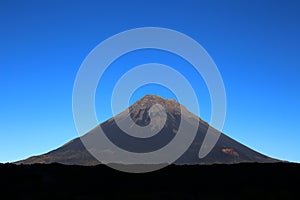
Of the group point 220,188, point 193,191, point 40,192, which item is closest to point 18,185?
point 40,192

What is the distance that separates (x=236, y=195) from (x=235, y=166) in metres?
10.4

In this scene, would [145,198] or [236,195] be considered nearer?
[145,198]

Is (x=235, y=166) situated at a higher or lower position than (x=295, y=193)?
higher

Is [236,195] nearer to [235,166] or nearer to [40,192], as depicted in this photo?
[235,166]

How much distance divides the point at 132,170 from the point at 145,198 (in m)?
12.9

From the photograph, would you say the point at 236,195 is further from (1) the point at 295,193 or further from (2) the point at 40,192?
(2) the point at 40,192

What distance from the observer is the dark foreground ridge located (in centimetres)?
3238

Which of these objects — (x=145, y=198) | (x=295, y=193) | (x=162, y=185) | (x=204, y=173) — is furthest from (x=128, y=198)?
(x=295, y=193)

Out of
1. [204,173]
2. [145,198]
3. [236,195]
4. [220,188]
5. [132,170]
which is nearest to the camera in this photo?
[145,198]

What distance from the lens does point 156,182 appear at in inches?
1481

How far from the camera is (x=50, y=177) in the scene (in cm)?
3744

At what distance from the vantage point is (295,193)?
33.0 metres

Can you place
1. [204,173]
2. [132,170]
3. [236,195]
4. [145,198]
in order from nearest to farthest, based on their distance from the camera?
[145,198]
[236,195]
[204,173]
[132,170]

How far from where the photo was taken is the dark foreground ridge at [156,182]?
106 feet
